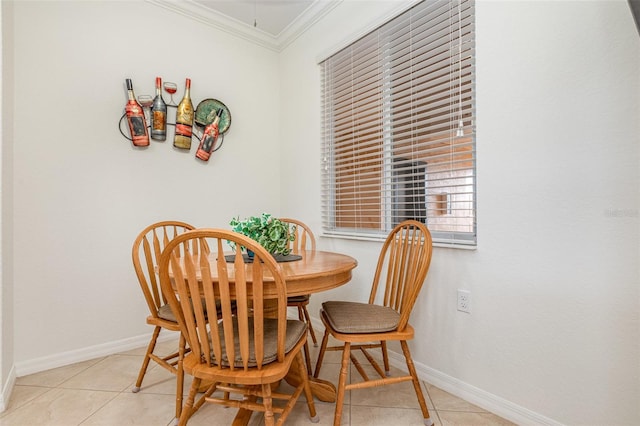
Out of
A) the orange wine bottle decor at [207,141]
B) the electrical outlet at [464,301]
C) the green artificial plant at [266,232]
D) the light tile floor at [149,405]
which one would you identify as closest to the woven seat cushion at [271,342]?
the green artificial plant at [266,232]

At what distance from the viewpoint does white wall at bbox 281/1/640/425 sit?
1.15 m

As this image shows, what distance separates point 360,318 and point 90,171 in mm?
2075

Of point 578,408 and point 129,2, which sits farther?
point 129,2

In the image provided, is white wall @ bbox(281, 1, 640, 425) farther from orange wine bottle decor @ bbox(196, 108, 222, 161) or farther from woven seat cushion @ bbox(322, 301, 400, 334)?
orange wine bottle decor @ bbox(196, 108, 222, 161)

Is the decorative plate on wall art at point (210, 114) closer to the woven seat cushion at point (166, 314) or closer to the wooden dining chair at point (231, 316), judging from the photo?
the woven seat cushion at point (166, 314)

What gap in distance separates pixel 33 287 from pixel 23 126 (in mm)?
1015

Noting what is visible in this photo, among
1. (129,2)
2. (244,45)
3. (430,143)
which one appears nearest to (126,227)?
(129,2)

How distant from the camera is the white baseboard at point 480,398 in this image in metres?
1.37

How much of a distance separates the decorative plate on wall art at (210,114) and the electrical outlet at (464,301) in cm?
228

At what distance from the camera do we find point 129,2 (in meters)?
2.30

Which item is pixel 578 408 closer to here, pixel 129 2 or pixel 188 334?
pixel 188 334

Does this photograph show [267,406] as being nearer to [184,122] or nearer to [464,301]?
[464,301]

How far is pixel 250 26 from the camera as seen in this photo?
2869mm

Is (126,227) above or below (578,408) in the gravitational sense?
above
